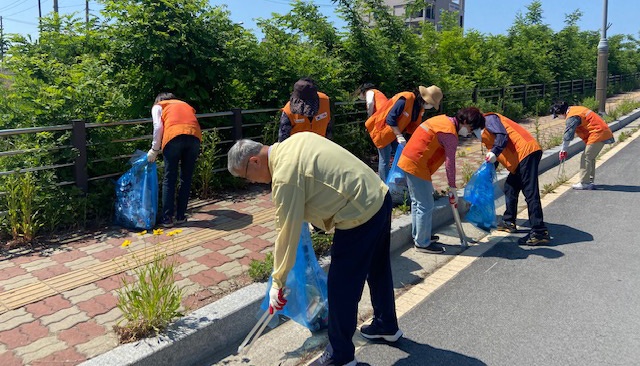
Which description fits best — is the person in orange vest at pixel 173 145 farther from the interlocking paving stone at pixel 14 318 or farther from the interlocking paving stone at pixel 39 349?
the interlocking paving stone at pixel 39 349

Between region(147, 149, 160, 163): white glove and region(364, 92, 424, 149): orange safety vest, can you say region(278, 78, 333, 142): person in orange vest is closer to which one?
region(364, 92, 424, 149): orange safety vest

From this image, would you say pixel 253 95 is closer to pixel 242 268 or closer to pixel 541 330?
pixel 242 268

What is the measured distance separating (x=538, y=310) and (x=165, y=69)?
5.46 metres

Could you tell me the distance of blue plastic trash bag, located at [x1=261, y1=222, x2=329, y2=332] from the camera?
3414mm

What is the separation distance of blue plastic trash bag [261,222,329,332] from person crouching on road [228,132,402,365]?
36 centimetres

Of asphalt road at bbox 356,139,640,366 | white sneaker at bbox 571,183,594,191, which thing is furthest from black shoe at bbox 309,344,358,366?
white sneaker at bbox 571,183,594,191

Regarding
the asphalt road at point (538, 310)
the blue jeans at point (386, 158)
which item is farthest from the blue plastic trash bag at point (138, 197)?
the asphalt road at point (538, 310)

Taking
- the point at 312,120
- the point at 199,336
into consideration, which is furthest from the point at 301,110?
the point at 199,336

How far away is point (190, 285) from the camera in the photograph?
13.6ft

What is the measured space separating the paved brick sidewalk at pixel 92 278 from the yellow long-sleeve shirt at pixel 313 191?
1372 millimetres

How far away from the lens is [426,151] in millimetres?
5164

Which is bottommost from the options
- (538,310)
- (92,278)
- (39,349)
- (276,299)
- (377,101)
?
(538,310)

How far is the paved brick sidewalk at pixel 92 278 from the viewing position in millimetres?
3273

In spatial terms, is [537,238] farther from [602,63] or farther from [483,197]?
[602,63]
